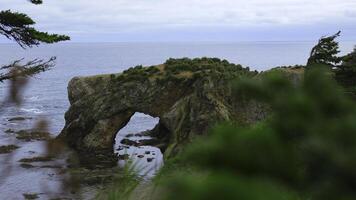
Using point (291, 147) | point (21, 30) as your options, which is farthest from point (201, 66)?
point (291, 147)

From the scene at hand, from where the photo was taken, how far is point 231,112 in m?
41.2

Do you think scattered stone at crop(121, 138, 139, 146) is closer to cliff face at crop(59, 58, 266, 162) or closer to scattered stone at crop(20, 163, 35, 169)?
cliff face at crop(59, 58, 266, 162)

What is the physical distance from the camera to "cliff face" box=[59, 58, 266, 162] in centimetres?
4228

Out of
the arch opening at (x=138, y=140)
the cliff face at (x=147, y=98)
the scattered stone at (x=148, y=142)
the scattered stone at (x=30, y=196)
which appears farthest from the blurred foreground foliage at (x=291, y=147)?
the scattered stone at (x=148, y=142)

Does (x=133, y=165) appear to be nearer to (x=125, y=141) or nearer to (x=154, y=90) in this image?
(x=154, y=90)

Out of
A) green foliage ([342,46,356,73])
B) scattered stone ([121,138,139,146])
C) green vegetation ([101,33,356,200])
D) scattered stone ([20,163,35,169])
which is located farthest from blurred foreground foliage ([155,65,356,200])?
scattered stone ([121,138,139,146])

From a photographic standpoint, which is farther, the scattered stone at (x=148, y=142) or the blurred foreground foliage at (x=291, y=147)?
the scattered stone at (x=148, y=142)

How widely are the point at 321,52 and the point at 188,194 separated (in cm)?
2336

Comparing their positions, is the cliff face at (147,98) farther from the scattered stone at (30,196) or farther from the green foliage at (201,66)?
the scattered stone at (30,196)

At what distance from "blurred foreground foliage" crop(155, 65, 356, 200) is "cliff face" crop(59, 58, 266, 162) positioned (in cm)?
3896

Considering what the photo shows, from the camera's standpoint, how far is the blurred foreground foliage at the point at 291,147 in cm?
162

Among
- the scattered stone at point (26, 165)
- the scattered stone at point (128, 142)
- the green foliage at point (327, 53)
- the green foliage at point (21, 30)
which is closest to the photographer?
the green foliage at point (21, 30)

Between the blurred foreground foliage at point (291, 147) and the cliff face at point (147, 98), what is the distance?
38956mm

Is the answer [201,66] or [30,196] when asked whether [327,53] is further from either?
[201,66]
